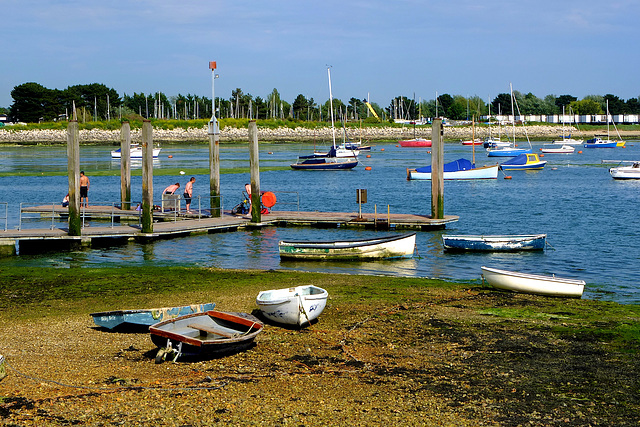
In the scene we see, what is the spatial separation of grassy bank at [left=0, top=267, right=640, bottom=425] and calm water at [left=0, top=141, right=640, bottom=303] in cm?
590

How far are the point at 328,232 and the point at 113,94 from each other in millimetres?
176586

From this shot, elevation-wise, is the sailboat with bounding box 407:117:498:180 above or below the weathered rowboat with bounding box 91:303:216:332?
above

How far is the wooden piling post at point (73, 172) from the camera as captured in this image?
25.5 m

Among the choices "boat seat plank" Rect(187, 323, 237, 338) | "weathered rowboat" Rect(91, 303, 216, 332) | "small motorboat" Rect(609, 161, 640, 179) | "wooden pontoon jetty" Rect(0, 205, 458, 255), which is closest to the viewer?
"boat seat plank" Rect(187, 323, 237, 338)

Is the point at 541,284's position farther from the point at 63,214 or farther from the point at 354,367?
the point at 63,214

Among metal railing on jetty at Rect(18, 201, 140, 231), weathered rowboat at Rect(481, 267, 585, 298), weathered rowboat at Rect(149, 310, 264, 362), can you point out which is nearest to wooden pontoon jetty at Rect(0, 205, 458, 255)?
metal railing on jetty at Rect(18, 201, 140, 231)

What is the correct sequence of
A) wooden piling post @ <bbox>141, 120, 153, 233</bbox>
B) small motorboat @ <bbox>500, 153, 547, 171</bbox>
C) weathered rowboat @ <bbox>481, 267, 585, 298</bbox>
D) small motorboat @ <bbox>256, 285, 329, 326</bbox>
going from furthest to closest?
small motorboat @ <bbox>500, 153, 547, 171</bbox>
wooden piling post @ <bbox>141, 120, 153, 233</bbox>
weathered rowboat @ <bbox>481, 267, 585, 298</bbox>
small motorboat @ <bbox>256, 285, 329, 326</bbox>

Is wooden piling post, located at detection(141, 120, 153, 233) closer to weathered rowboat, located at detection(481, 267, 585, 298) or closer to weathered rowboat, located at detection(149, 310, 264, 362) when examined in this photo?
weathered rowboat, located at detection(481, 267, 585, 298)

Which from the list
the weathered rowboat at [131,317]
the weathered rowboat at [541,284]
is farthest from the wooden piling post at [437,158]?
the weathered rowboat at [131,317]

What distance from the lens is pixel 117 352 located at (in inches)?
512

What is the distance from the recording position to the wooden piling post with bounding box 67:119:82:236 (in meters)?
25.5

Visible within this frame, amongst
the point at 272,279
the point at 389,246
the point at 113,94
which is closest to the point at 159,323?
the point at 272,279

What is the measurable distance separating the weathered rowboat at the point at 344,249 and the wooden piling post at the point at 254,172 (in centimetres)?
618

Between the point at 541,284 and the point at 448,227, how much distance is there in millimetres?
16097
